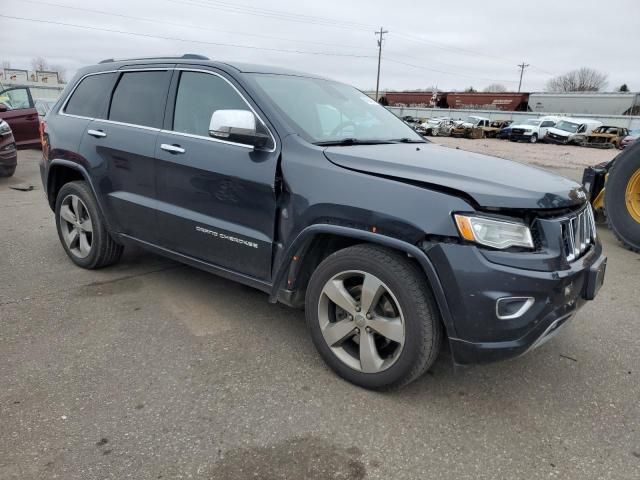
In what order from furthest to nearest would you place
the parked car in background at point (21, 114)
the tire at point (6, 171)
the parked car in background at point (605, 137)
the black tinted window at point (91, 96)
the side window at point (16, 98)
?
the parked car in background at point (605, 137)
the side window at point (16, 98)
the parked car in background at point (21, 114)
the tire at point (6, 171)
the black tinted window at point (91, 96)

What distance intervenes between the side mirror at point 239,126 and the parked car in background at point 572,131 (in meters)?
34.4

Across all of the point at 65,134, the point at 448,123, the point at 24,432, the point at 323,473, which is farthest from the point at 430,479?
the point at 448,123

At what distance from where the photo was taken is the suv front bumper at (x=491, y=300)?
90.0 inches

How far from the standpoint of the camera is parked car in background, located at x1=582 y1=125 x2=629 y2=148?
31.5 metres

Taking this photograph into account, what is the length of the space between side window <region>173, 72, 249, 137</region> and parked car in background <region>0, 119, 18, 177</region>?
6.84m

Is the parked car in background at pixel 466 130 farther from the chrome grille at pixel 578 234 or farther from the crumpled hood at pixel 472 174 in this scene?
the chrome grille at pixel 578 234

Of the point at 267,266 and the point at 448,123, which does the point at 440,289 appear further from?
the point at 448,123

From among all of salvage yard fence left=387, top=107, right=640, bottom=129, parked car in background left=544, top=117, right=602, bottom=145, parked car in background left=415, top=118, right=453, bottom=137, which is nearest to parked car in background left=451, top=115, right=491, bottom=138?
parked car in background left=415, top=118, right=453, bottom=137

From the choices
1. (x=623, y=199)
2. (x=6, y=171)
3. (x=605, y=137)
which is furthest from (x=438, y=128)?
(x=623, y=199)

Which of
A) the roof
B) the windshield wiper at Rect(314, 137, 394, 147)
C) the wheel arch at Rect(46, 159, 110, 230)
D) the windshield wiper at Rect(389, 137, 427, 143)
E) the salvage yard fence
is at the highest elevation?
the salvage yard fence

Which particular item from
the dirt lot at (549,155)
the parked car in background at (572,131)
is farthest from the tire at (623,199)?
the parked car in background at (572,131)

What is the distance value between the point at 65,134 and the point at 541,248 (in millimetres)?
3934

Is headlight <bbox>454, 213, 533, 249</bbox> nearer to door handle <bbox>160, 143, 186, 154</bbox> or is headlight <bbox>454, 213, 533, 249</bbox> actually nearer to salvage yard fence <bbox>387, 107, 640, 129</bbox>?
door handle <bbox>160, 143, 186, 154</bbox>

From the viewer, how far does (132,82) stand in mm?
3945
